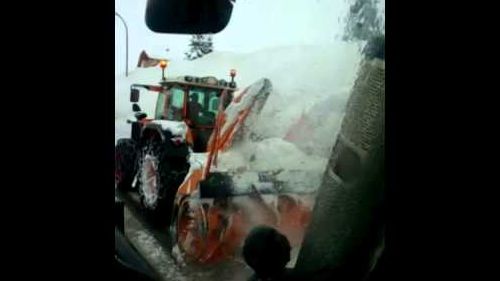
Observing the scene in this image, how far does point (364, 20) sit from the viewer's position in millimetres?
2215

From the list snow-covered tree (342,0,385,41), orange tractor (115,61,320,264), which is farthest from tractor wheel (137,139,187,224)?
snow-covered tree (342,0,385,41)

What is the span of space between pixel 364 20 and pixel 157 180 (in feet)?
2.99

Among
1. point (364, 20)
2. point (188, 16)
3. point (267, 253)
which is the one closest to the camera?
point (267, 253)

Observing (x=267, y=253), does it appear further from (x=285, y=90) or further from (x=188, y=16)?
(x=188, y=16)

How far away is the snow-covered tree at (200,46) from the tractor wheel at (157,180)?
1.08ft

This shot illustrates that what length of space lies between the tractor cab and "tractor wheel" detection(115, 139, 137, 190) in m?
0.14

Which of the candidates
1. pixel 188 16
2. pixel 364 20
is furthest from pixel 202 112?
pixel 364 20

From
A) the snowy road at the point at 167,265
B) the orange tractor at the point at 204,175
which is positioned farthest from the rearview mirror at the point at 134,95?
the snowy road at the point at 167,265

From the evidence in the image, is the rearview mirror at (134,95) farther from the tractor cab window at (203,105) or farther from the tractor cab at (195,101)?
the tractor cab window at (203,105)

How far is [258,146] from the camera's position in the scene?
7.13ft

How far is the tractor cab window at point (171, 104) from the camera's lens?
2.20 m

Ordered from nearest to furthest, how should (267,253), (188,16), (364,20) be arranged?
(267,253) → (188,16) → (364,20)
